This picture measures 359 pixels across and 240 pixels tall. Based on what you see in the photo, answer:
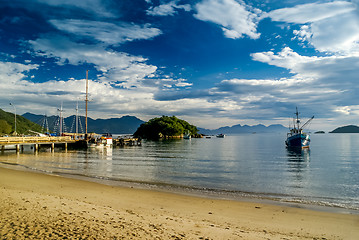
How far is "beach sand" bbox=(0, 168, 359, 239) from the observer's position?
6.90 meters

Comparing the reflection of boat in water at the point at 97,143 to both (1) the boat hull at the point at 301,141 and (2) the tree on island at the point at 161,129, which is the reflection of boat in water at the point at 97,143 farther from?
(2) the tree on island at the point at 161,129

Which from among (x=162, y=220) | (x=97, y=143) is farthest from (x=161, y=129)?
(x=162, y=220)

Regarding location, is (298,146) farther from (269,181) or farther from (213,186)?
(213,186)

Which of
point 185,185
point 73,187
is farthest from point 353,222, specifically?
point 73,187

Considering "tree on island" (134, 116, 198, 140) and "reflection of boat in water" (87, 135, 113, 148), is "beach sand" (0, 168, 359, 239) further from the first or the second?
"tree on island" (134, 116, 198, 140)

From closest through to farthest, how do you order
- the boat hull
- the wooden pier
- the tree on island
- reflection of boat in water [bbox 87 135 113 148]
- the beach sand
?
the beach sand → the wooden pier → reflection of boat in water [bbox 87 135 113 148] → the boat hull → the tree on island

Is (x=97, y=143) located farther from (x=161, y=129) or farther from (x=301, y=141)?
(x=161, y=129)

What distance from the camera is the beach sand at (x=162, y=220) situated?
6.90m

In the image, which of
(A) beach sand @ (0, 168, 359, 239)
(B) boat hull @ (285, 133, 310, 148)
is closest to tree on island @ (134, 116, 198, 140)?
(B) boat hull @ (285, 133, 310, 148)

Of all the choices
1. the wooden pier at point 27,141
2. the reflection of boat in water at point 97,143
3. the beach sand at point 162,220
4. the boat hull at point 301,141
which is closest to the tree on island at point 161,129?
the reflection of boat in water at point 97,143

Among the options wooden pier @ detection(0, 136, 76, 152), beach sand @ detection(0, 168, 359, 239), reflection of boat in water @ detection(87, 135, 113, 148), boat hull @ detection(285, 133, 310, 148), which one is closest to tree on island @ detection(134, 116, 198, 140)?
reflection of boat in water @ detection(87, 135, 113, 148)

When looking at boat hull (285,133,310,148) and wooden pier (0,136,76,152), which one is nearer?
wooden pier (0,136,76,152)

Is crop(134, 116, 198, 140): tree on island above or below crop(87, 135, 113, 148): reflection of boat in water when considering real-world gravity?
above

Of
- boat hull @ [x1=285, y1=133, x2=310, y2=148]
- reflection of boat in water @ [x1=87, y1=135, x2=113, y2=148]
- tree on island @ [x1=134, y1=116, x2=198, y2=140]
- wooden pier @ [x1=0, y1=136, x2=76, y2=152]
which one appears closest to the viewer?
wooden pier @ [x1=0, y1=136, x2=76, y2=152]
